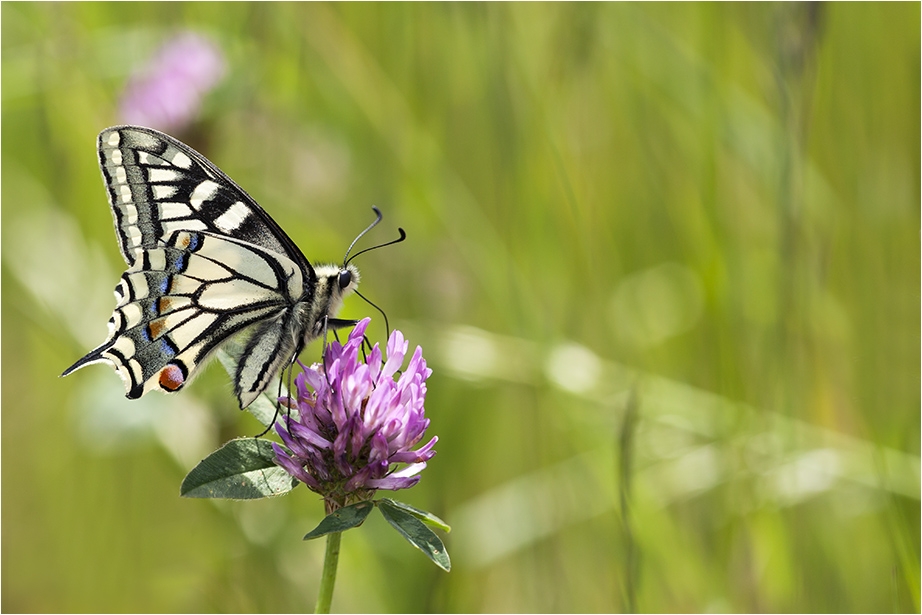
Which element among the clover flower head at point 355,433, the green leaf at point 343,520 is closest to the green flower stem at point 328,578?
the green leaf at point 343,520

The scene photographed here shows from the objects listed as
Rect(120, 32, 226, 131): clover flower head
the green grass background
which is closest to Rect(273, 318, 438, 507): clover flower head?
the green grass background

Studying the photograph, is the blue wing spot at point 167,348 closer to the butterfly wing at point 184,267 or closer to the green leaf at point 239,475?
the butterfly wing at point 184,267

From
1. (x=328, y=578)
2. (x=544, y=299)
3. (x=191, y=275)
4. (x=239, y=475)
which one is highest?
(x=544, y=299)

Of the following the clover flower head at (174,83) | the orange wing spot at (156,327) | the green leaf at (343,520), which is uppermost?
the clover flower head at (174,83)

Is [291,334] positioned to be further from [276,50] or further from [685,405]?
[276,50]

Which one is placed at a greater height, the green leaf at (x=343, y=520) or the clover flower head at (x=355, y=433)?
the clover flower head at (x=355, y=433)

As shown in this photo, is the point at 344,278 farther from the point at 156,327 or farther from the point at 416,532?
the point at 416,532

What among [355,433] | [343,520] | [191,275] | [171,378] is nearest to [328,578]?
→ [343,520]

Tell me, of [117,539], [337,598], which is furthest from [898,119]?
[117,539]
